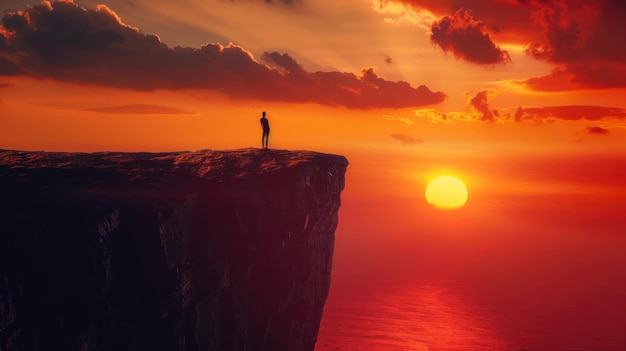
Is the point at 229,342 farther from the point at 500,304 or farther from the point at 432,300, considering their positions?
the point at 500,304

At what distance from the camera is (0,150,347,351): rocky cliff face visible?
29.1m

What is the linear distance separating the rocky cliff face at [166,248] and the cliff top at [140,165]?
0.15 meters

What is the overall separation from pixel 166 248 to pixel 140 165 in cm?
1310

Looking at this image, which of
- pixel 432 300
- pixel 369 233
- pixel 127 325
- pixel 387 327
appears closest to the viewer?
pixel 127 325

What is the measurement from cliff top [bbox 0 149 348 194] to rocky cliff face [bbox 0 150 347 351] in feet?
0.49

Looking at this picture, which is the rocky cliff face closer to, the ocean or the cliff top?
the cliff top

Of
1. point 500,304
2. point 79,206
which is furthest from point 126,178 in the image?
point 500,304

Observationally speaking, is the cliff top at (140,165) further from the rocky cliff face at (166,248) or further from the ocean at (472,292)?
the ocean at (472,292)

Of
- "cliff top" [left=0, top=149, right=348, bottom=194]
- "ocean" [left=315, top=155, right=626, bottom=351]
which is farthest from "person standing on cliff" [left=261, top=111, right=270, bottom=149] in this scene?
"ocean" [left=315, top=155, right=626, bottom=351]

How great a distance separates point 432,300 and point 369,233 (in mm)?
64786

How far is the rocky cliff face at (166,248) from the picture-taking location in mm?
29141

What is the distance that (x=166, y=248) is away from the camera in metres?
33.8

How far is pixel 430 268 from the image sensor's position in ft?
406

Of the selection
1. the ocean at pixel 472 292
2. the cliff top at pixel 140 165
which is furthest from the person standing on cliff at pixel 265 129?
the ocean at pixel 472 292
